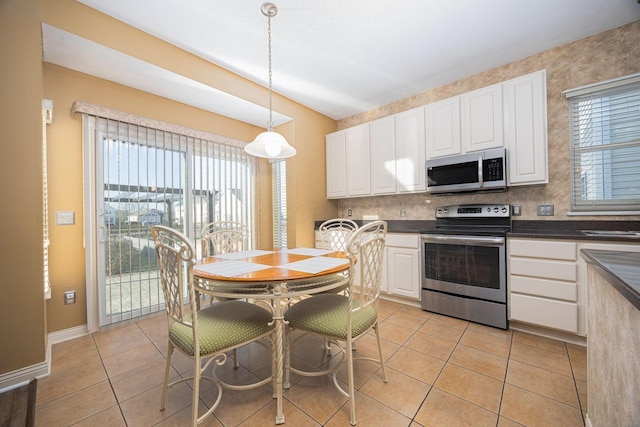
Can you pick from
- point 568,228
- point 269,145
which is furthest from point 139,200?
point 568,228

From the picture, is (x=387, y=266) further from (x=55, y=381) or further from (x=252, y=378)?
(x=55, y=381)

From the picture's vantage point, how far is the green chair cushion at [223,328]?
1.26m

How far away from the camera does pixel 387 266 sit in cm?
308

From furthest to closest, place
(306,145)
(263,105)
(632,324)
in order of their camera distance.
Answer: (306,145)
(263,105)
(632,324)

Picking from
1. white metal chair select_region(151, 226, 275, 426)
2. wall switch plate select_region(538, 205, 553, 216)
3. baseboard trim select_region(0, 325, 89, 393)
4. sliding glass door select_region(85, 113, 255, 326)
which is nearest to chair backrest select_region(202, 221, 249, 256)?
sliding glass door select_region(85, 113, 255, 326)

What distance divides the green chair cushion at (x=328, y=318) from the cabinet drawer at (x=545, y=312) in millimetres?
1553

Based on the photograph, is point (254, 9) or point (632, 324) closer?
point (632, 324)

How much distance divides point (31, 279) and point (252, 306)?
1.50 metres

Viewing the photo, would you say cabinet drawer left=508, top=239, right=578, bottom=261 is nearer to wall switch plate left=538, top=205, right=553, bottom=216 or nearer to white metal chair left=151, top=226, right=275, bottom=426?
wall switch plate left=538, top=205, right=553, bottom=216

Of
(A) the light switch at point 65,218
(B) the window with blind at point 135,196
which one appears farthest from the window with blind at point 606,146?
(A) the light switch at point 65,218

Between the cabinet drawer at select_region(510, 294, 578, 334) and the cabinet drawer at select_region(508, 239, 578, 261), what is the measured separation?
37cm

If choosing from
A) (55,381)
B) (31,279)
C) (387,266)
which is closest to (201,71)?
(31,279)

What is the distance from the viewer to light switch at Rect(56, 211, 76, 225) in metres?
2.21

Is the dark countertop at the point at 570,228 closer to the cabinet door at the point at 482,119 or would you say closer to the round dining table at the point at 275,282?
the cabinet door at the point at 482,119
